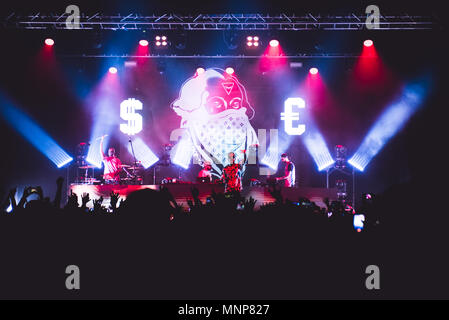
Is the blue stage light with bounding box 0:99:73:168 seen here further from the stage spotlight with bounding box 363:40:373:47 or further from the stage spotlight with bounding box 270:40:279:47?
the stage spotlight with bounding box 363:40:373:47

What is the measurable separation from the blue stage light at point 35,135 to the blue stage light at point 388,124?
23.5ft

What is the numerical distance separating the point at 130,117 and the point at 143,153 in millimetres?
993

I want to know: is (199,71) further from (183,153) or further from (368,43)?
(368,43)

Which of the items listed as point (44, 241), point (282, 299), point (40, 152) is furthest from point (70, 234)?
point (40, 152)

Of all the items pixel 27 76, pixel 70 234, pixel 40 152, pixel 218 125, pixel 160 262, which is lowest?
pixel 160 262

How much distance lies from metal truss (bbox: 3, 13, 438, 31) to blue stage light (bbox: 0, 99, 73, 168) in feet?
6.59

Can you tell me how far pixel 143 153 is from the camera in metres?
10.9

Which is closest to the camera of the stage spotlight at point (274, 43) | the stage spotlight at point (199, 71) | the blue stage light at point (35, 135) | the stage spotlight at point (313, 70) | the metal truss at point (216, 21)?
the metal truss at point (216, 21)

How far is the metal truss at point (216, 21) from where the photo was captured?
830 cm

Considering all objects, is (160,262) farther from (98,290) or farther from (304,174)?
(304,174)

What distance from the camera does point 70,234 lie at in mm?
1704

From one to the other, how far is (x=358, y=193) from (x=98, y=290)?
955 centimetres

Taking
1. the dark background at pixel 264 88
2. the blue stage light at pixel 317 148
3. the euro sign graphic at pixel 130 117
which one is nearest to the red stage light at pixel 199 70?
the dark background at pixel 264 88

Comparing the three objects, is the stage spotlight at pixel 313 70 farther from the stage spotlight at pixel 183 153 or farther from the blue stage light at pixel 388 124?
the stage spotlight at pixel 183 153
